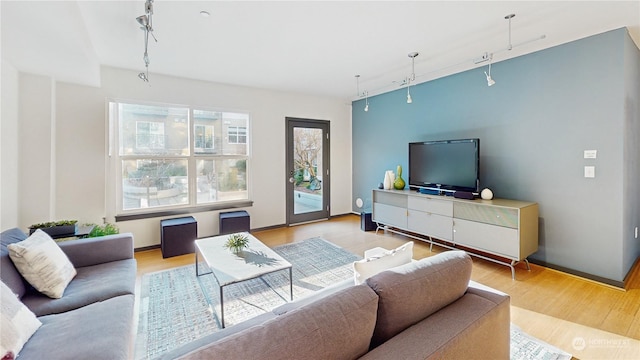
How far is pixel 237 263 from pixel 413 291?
165 centimetres

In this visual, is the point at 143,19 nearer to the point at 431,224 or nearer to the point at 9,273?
the point at 9,273

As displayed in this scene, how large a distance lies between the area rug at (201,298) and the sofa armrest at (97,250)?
0.51 metres

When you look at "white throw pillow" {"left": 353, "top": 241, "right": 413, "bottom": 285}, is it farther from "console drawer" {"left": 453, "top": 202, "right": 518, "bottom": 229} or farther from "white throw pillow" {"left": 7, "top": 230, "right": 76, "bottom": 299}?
"console drawer" {"left": 453, "top": 202, "right": 518, "bottom": 229}

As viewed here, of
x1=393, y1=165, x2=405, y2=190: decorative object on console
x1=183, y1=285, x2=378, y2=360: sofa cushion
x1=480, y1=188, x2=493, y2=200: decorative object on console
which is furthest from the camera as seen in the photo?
x1=393, y1=165, x2=405, y2=190: decorative object on console

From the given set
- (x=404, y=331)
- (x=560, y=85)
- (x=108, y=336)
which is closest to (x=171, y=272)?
(x=108, y=336)

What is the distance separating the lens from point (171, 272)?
10.5ft

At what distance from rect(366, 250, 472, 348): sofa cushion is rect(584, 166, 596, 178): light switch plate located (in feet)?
8.52

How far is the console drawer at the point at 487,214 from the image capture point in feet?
9.83

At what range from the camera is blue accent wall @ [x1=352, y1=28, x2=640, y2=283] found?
8.96ft

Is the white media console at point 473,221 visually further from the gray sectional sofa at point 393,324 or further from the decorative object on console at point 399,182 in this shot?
the gray sectional sofa at point 393,324

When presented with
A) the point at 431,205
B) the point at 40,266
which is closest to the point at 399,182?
the point at 431,205

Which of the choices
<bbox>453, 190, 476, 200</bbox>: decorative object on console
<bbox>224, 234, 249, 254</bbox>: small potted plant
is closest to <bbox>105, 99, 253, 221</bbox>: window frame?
<bbox>224, 234, 249, 254</bbox>: small potted plant

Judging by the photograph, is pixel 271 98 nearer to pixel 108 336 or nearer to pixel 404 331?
pixel 108 336

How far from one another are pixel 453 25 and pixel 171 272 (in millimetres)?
3906
